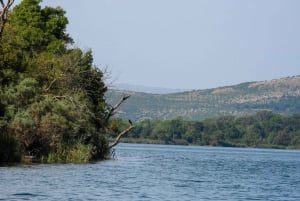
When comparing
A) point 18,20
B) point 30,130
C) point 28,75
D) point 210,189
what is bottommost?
point 210,189

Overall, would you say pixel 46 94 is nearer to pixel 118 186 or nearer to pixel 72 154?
pixel 72 154

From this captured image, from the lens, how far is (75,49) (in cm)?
7300

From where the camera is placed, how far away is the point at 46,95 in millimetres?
57906

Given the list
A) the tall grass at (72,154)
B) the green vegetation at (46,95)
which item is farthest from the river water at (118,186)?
the green vegetation at (46,95)

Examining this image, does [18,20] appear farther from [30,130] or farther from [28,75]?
[30,130]

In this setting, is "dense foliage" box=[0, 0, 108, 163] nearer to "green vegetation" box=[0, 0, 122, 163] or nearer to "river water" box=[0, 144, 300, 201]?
"green vegetation" box=[0, 0, 122, 163]

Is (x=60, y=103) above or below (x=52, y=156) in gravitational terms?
above

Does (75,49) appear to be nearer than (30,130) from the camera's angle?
No

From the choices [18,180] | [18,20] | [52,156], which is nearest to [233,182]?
[52,156]

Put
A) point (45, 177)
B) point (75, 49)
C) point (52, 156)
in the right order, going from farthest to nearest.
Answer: point (75, 49) → point (52, 156) → point (45, 177)

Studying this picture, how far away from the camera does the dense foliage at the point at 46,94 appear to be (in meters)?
53.1

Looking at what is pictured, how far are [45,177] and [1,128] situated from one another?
30.4 ft

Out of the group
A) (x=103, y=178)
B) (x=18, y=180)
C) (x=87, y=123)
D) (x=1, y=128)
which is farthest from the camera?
(x=87, y=123)

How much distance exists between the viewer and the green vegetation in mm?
53125
